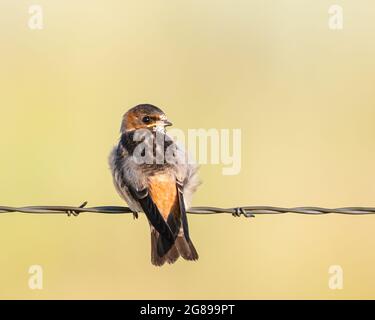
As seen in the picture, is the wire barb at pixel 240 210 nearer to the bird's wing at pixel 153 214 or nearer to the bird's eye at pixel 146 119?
the bird's wing at pixel 153 214

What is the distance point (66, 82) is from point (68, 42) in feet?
4.02

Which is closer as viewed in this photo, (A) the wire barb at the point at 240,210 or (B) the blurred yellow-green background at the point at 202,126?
(A) the wire barb at the point at 240,210

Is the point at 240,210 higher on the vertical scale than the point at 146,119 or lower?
lower

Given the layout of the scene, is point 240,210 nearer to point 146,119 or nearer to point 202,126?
point 146,119

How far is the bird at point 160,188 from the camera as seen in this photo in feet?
18.5

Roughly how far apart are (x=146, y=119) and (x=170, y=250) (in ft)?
4.35

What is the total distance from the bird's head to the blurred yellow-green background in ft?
8.77

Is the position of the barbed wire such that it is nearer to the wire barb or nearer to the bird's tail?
the wire barb

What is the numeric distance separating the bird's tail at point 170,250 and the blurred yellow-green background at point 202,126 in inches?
110

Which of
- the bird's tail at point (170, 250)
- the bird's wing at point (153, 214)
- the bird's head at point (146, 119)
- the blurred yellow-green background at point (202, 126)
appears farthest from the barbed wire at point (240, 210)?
the blurred yellow-green background at point (202, 126)

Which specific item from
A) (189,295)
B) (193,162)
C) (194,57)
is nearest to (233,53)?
(194,57)

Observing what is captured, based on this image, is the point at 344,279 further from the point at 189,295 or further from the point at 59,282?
the point at 59,282

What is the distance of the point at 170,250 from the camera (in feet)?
18.8

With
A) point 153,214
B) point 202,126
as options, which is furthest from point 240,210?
point 202,126
